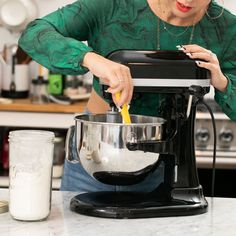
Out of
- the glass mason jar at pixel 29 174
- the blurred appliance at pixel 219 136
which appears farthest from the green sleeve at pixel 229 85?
the blurred appliance at pixel 219 136

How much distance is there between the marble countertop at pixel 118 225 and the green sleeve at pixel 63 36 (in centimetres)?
34

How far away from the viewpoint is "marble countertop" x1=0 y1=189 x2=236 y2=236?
126 cm

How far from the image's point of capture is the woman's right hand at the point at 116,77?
1332 millimetres

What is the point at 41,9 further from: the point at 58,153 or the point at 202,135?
the point at 202,135

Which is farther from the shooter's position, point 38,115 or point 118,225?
point 38,115

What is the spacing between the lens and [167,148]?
4.74 ft

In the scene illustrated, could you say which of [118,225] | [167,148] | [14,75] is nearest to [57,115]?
[14,75]

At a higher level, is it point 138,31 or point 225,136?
point 138,31

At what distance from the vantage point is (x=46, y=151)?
51.0 inches

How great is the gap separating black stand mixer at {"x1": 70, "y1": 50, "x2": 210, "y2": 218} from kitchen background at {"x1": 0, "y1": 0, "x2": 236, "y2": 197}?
1.54m

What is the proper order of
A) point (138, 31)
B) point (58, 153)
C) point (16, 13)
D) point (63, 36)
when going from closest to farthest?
1. point (63, 36)
2. point (138, 31)
3. point (58, 153)
4. point (16, 13)

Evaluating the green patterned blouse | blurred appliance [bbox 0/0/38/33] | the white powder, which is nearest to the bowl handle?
the white powder

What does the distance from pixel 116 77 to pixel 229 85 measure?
38cm

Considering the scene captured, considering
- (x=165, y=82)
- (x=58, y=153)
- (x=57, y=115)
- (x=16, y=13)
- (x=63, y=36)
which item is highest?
(x=16, y=13)
